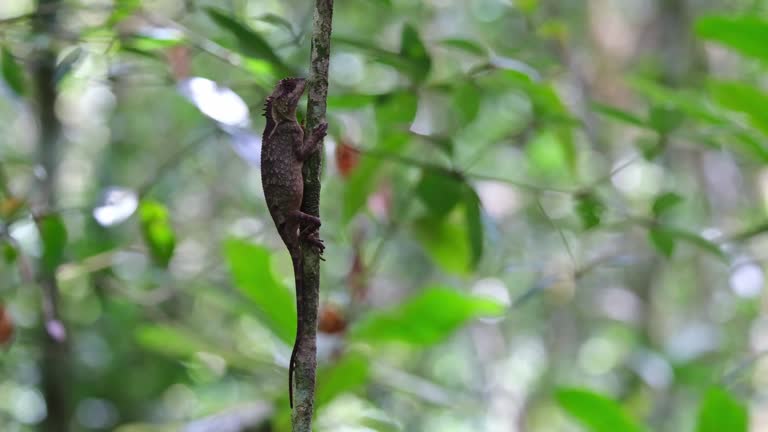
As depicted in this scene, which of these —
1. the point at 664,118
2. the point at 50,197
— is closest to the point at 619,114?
the point at 664,118

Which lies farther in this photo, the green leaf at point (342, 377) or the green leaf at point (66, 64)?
the green leaf at point (342, 377)

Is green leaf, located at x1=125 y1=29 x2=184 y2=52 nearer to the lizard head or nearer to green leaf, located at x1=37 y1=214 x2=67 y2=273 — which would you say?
the lizard head

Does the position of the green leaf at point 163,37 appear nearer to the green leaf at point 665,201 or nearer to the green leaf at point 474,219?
the green leaf at point 474,219

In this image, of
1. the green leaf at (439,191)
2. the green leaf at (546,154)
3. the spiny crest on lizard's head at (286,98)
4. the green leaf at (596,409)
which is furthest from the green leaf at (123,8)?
the green leaf at (546,154)

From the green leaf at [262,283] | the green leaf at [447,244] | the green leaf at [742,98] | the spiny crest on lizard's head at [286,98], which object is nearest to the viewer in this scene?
the spiny crest on lizard's head at [286,98]

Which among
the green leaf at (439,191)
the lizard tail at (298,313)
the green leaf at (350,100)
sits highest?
the green leaf at (350,100)

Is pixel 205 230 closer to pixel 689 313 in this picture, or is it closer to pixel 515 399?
→ pixel 515 399
